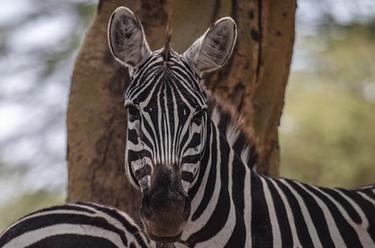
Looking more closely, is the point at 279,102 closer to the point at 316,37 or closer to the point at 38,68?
the point at 38,68

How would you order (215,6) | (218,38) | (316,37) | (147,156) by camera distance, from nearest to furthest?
(147,156), (218,38), (215,6), (316,37)

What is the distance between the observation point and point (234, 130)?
514 centimetres

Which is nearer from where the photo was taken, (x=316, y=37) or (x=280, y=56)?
(x=280, y=56)

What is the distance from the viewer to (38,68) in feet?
54.4

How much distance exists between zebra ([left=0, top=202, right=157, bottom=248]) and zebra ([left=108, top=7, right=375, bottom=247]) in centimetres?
33

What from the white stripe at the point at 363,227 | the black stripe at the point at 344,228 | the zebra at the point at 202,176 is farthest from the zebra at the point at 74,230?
the white stripe at the point at 363,227

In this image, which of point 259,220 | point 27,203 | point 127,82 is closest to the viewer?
point 259,220

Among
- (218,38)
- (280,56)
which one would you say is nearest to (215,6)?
(280,56)

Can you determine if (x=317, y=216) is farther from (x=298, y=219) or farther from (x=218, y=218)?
(x=218, y=218)

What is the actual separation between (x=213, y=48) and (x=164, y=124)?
0.60 meters

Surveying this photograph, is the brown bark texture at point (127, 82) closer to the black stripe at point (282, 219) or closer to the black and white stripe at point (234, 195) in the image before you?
the black and white stripe at point (234, 195)

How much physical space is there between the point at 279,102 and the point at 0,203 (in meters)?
10.9

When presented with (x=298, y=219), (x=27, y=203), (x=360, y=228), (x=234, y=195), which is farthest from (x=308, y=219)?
(x=27, y=203)

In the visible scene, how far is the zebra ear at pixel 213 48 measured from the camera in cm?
473
